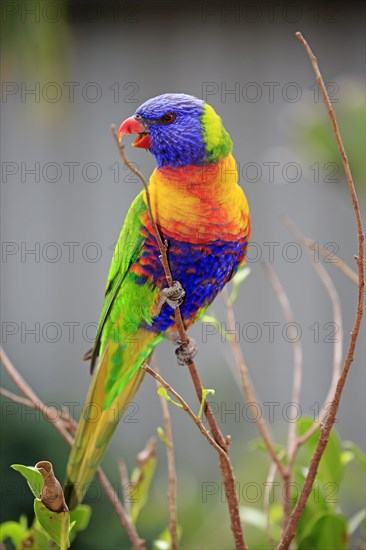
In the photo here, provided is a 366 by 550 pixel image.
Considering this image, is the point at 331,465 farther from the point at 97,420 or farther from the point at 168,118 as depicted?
the point at 168,118

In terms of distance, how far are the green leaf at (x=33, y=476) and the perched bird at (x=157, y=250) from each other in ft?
0.55

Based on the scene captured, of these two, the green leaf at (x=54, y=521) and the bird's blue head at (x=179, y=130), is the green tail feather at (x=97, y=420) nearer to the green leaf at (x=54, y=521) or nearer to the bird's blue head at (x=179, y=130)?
the green leaf at (x=54, y=521)

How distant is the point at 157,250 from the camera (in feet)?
2.83

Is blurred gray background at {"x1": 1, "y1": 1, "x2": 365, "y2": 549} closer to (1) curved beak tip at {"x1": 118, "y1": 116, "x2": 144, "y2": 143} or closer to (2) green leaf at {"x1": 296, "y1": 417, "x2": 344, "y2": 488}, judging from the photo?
(2) green leaf at {"x1": 296, "y1": 417, "x2": 344, "y2": 488}

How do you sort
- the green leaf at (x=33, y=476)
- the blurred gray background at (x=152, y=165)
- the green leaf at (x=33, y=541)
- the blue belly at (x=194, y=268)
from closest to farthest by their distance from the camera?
the green leaf at (x=33, y=476)
the green leaf at (x=33, y=541)
the blue belly at (x=194, y=268)
the blurred gray background at (x=152, y=165)

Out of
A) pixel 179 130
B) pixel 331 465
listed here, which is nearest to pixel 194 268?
pixel 179 130

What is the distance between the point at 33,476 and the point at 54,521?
4 cm

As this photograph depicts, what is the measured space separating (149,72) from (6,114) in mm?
601

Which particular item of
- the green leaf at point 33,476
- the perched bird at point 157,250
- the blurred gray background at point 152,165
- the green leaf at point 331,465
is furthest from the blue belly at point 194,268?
the blurred gray background at point 152,165

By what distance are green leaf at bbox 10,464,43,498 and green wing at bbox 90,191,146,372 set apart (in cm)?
27

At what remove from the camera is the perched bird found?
0.77 m

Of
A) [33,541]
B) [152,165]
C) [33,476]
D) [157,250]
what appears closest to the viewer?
[33,476]

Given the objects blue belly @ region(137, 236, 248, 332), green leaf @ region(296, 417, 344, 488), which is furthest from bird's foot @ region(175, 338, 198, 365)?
green leaf @ region(296, 417, 344, 488)

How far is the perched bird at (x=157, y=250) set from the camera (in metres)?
0.77
